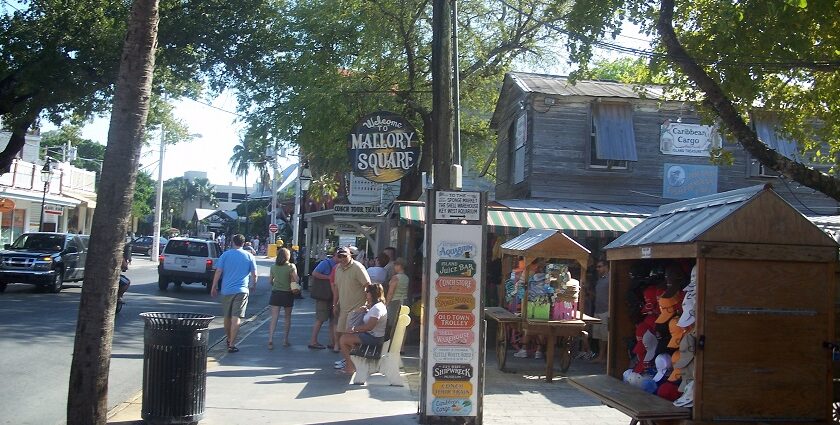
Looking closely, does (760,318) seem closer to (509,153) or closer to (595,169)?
(595,169)

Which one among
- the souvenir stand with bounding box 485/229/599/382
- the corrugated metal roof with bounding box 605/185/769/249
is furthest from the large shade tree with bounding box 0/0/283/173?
the corrugated metal roof with bounding box 605/185/769/249

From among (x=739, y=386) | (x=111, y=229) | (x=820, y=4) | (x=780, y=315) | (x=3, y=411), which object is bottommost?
(x=3, y=411)

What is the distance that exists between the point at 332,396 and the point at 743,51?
22.6ft

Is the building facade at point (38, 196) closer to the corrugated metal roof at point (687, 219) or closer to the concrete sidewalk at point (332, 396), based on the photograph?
the concrete sidewalk at point (332, 396)

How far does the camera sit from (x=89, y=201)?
163 feet

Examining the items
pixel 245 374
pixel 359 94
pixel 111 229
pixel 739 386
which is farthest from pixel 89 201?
pixel 739 386

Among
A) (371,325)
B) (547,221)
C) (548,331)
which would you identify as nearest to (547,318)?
(548,331)

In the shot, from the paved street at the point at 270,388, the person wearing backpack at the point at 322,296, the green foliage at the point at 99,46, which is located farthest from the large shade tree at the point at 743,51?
the green foliage at the point at 99,46

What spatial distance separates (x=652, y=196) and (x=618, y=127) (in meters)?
1.94

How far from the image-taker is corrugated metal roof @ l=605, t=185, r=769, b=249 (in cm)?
585

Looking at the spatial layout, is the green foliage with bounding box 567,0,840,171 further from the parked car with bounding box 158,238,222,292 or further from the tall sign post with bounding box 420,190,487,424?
the parked car with bounding box 158,238,222,292

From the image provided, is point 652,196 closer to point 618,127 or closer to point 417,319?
point 618,127

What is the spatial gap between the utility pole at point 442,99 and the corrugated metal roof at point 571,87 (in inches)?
346

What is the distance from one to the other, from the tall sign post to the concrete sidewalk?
48 cm
